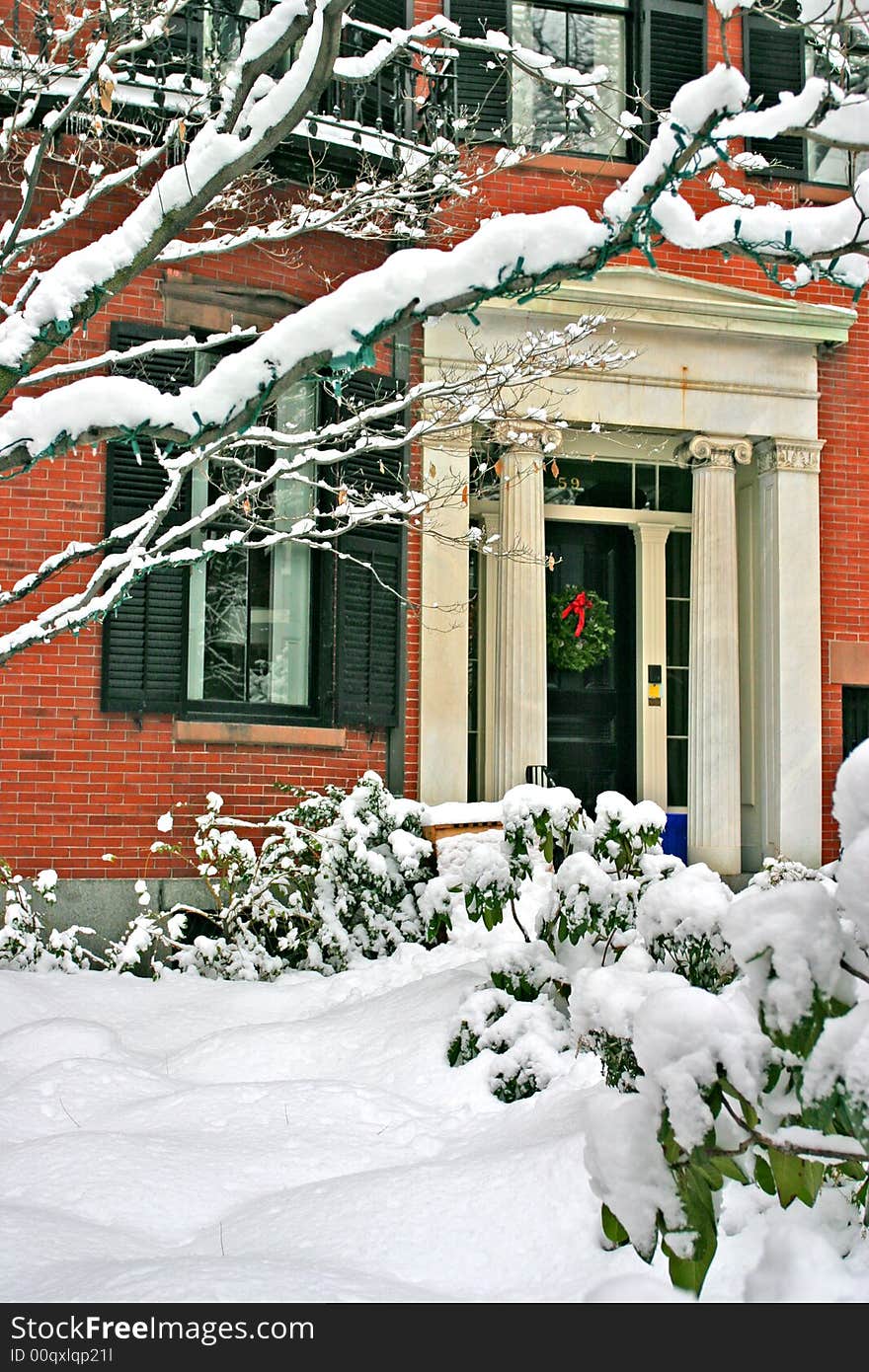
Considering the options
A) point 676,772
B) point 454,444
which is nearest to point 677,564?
point 676,772

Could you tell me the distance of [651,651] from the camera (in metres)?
11.1

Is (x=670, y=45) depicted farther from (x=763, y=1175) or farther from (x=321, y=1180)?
(x=763, y=1175)

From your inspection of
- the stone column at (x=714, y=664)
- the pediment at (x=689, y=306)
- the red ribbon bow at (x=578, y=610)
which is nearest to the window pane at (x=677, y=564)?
the stone column at (x=714, y=664)

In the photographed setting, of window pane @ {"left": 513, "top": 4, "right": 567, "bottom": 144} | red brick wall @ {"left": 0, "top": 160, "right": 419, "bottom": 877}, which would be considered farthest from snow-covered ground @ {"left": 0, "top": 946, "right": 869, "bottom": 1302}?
window pane @ {"left": 513, "top": 4, "right": 567, "bottom": 144}

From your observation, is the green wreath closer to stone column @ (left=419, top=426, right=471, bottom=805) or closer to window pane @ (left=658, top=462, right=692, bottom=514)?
window pane @ (left=658, top=462, right=692, bottom=514)

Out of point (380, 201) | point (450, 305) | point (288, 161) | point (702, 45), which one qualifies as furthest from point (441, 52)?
point (702, 45)

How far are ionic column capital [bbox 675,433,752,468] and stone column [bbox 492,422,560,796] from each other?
1249 millimetres

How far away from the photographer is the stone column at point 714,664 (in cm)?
1030

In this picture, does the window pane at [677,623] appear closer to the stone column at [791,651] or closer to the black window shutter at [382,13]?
the stone column at [791,651]

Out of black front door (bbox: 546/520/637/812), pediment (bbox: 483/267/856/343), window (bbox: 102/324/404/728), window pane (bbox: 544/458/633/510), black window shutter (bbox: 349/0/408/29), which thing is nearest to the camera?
window (bbox: 102/324/404/728)

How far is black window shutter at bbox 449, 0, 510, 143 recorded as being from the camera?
32.0ft

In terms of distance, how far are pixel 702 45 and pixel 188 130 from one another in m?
4.32

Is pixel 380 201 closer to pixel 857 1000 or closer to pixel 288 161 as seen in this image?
Result: pixel 288 161
